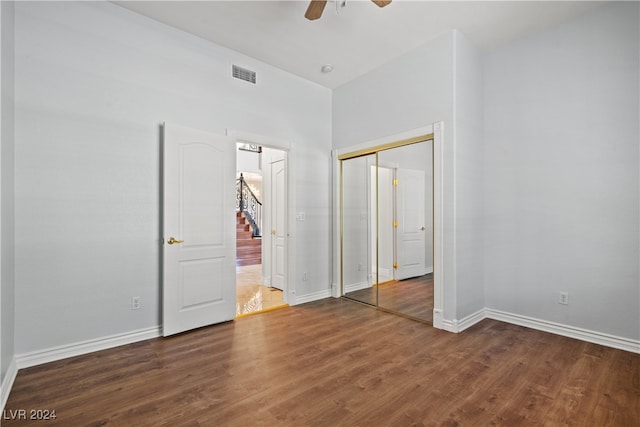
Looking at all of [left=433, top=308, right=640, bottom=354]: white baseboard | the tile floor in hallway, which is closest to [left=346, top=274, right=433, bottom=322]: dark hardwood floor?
[left=433, top=308, right=640, bottom=354]: white baseboard

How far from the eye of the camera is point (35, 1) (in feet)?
8.27

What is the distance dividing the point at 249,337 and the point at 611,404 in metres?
2.83

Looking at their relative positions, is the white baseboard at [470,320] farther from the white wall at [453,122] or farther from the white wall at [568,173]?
the white wall at [568,173]

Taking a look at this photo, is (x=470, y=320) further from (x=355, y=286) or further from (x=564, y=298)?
(x=355, y=286)

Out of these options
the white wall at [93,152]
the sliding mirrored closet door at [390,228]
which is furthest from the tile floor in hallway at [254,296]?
the white wall at [93,152]

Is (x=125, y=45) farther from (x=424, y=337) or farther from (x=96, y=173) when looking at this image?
(x=424, y=337)

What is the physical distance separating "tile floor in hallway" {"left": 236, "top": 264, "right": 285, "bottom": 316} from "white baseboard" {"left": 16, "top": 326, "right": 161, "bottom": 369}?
106cm

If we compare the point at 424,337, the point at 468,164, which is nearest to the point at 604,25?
the point at 468,164

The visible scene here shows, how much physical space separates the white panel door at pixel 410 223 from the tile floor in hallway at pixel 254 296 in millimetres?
1774

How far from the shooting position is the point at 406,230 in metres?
3.90

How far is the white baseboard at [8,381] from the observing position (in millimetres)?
1913

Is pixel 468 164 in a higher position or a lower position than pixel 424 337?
higher

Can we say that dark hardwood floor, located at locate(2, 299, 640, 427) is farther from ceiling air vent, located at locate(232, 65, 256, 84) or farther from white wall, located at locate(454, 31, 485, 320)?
ceiling air vent, located at locate(232, 65, 256, 84)

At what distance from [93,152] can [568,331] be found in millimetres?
4936
